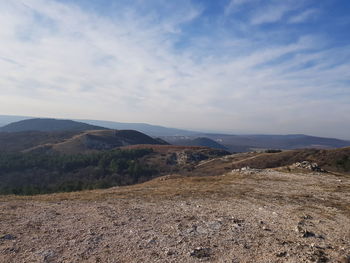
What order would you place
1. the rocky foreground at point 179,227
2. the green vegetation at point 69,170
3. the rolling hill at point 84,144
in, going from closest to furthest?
the rocky foreground at point 179,227 → the green vegetation at point 69,170 → the rolling hill at point 84,144

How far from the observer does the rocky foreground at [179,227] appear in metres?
9.73

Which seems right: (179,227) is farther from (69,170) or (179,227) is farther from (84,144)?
(84,144)

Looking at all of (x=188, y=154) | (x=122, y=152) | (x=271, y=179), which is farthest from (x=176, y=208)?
(x=188, y=154)

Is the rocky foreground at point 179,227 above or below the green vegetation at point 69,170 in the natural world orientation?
above

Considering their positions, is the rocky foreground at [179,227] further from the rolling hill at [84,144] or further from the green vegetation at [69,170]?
the rolling hill at [84,144]

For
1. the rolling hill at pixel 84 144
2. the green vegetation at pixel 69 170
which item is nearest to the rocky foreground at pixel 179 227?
the green vegetation at pixel 69 170

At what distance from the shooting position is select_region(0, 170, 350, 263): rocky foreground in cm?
973

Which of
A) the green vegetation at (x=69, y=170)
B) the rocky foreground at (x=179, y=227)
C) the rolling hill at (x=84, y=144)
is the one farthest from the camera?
the rolling hill at (x=84, y=144)

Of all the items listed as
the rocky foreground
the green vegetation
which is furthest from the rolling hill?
the rocky foreground

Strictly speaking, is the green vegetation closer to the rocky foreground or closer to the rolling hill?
the rolling hill

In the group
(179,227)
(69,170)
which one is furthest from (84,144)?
(179,227)

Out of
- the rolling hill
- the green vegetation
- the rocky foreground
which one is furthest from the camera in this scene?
the rolling hill

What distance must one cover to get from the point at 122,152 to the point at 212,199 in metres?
106

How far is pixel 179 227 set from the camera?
1259 centimetres
